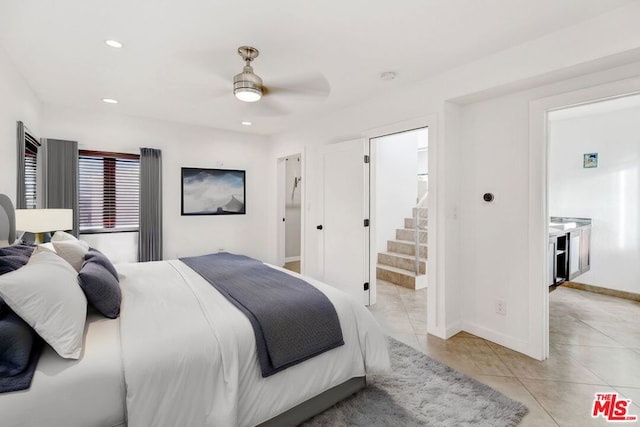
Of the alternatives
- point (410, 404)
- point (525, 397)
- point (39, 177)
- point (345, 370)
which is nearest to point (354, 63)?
point (345, 370)

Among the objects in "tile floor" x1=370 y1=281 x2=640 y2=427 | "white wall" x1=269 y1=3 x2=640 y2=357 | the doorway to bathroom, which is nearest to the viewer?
"tile floor" x1=370 y1=281 x2=640 y2=427

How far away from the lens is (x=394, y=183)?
217 inches

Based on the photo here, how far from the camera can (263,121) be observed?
4.52 metres

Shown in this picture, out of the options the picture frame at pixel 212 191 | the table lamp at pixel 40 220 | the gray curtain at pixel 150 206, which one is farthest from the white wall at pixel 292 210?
the table lamp at pixel 40 220

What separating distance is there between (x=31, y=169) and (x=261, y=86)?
306 cm

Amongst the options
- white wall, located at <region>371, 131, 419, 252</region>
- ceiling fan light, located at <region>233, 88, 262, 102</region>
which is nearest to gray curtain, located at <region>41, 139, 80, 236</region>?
ceiling fan light, located at <region>233, 88, 262, 102</region>

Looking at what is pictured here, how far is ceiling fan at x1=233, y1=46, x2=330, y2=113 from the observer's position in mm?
2338

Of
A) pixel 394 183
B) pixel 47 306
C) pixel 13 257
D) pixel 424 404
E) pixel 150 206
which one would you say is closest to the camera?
pixel 47 306

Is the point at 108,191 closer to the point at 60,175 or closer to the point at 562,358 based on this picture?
the point at 60,175

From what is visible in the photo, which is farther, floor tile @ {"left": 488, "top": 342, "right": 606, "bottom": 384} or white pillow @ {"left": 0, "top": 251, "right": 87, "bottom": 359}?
floor tile @ {"left": 488, "top": 342, "right": 606, "bottom": 384}

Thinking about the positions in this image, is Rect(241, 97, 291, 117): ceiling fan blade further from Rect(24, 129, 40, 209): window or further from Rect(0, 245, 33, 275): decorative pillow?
Rect(0, 245, 33, 275): decorative pillow

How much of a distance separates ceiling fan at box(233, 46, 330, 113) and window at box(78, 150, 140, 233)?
2.29 meters

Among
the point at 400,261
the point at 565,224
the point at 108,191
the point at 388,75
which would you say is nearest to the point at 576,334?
the point at 565,224

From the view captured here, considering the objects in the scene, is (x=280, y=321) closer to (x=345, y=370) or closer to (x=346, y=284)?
(x=345, y=370)
